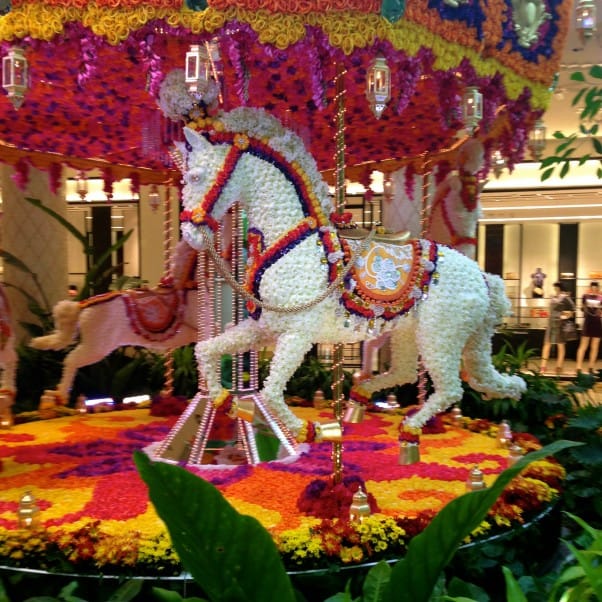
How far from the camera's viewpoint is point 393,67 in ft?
10.3

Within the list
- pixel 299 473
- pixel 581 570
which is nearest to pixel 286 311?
pixel 299 473

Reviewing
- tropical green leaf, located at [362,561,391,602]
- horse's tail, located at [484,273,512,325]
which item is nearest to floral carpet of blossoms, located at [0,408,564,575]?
horse's tail, located at [484,273,512,325]

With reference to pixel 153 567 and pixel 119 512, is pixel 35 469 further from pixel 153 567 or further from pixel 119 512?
pixel 153 567

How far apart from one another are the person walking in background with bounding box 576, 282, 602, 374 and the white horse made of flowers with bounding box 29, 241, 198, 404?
6628 millimetres

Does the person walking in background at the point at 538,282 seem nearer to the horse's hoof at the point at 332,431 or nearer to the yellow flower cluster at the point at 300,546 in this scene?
the horse's hoof at the point at 332,431

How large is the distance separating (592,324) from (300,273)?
7283mm

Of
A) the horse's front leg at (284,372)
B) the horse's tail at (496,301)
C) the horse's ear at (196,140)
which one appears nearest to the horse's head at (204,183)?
the horse's ear at (196,140)

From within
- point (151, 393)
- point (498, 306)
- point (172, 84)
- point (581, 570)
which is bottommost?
point (151, 393)

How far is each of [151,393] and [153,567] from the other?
3624 millimetres

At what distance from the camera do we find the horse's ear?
123 inches

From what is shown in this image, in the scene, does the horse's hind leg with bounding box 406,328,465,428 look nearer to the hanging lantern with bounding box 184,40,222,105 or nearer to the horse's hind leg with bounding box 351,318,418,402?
the horse's hind leg with bounding box 351,318,418,402

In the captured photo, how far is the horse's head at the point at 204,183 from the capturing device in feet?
10.3

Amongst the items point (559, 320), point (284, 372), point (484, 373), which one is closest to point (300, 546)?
point (284, 372)

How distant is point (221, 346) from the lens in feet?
11.3
